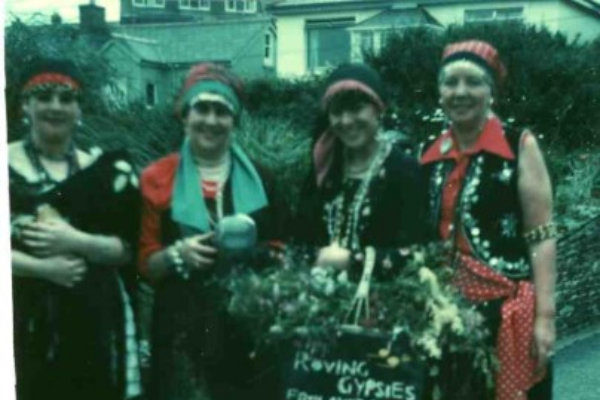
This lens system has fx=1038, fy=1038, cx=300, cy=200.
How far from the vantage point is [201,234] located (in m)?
2.92

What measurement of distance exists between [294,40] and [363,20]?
232mm

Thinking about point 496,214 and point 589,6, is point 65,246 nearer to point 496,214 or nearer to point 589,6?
point 496,214

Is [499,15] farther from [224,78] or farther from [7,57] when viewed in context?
[7,57]

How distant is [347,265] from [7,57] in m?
1.15

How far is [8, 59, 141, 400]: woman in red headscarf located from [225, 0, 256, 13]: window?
2.01ft

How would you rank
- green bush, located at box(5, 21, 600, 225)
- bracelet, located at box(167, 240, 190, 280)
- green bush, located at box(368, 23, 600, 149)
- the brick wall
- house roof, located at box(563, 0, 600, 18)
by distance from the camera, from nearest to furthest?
bracelet, located at box(167, 240, 190, 280), green bush, located at box(5, 21, 600, 225), green bush, located at box(368, 23, 600, 149), house roof, located at box(563, 0, 600, 18), the brick wall

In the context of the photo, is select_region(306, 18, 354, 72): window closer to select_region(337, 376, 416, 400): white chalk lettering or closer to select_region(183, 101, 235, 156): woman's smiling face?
select_region(183, 101, 235, 156): woman's smiling face

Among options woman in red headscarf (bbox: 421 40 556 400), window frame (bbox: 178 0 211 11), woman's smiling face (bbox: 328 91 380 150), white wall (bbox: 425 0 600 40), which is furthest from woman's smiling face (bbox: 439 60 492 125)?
window frame (bbox: 178 0 211 11)

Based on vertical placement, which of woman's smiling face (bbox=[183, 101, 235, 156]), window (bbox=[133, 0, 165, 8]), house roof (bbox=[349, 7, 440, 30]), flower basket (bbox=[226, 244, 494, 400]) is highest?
window (bbox=[133, 0, 165, 8])

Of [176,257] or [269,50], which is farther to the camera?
[269,50]

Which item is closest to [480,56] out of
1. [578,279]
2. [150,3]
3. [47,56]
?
[150,3]

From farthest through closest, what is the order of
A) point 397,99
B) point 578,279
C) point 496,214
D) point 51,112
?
1. point 578,279
2. point 397,99
3. point 496,214
4. point 51,112

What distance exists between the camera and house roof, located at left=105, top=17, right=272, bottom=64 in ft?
10.6

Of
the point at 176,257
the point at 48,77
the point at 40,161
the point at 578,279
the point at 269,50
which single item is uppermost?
the point at 269,50
